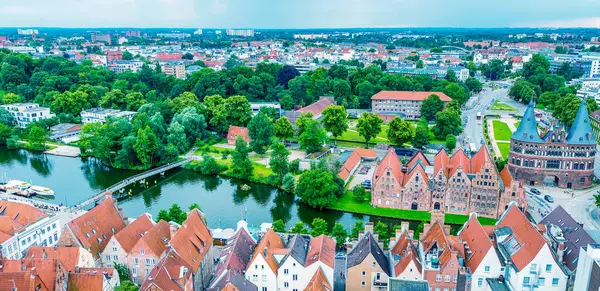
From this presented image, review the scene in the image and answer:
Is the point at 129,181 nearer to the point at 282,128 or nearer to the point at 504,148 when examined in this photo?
the point at 282,128

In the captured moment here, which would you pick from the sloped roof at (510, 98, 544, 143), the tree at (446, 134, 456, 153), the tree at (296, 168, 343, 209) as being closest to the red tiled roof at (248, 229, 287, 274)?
the tree at (296, 168, 343, 209)

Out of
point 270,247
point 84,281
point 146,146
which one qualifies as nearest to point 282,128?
point 146,146

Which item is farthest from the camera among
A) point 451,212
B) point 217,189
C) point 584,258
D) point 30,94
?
point 30,94

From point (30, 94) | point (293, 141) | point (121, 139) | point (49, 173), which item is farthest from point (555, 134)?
point (30, 94)

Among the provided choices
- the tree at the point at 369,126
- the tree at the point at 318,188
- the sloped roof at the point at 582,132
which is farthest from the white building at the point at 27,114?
the sloped roof at the point at 582,132

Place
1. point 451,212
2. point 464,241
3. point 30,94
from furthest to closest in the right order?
point 30,94, point 451,212, point 464,241

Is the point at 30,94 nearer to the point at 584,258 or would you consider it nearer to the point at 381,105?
the point at 381,105
